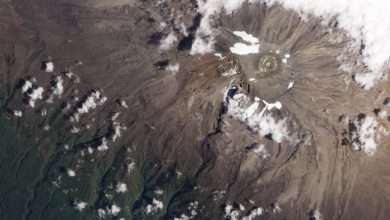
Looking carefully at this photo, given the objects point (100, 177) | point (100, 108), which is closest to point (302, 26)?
point (100, 108)

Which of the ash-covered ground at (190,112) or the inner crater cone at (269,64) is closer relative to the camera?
the inner crater cone at (269,64)

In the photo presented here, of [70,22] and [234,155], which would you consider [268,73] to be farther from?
[70,22]

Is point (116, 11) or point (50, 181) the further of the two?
point (50, 181)

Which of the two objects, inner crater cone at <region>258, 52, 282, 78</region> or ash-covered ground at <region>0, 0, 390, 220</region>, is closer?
inner crater cone at <region>258, 52, 282, 78</region>

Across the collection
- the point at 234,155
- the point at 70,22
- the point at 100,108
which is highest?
the point at 234,155

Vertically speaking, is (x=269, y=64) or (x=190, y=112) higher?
(x=269, y=64)

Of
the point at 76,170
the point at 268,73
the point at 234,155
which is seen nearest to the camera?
the point at 268,73

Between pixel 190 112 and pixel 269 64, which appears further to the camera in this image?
pixel 190 112

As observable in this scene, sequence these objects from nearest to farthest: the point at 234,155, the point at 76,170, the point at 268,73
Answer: the point at 268,73
the point at 234,155
the point at 76,170
